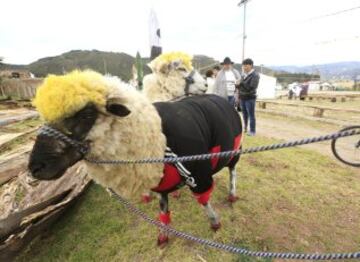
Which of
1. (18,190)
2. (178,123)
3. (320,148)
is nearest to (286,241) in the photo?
(178,123)

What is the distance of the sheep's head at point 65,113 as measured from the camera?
190 centimetres

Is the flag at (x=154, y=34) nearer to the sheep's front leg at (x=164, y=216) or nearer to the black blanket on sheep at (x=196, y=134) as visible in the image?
the black blanket on sheep at (x=196, y=134)

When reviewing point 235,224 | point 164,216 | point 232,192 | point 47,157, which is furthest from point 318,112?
point 47,157

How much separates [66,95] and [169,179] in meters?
1.11

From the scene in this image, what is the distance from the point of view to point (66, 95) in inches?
76.9

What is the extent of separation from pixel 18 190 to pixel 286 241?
332 cm

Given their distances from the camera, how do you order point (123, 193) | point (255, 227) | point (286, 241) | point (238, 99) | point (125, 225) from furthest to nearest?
point (238, 99)
point (125, 225)
point (255, 227)
point (286, 241)
point (123, 193)

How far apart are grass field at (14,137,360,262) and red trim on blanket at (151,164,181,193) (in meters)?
0.83

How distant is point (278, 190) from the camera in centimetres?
410

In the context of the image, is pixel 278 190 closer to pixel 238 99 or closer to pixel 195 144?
pixel 195 144

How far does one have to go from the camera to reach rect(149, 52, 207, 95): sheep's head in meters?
4.45

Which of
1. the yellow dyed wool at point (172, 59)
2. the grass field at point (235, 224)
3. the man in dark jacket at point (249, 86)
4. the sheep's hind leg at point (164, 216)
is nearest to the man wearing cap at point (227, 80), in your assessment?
the man in dark jacket at point (249, 86)

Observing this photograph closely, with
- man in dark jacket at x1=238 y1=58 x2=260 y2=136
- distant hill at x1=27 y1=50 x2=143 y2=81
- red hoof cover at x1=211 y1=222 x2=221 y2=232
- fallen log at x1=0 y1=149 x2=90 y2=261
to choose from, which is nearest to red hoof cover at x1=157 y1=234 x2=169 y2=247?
red hoof cover at x1=211 y1=222 x2=221 y2=232

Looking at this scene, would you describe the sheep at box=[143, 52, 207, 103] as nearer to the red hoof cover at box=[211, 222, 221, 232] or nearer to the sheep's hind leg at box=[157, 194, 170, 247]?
the sheep's hind leg at box=[157, 194, 170, 247]
